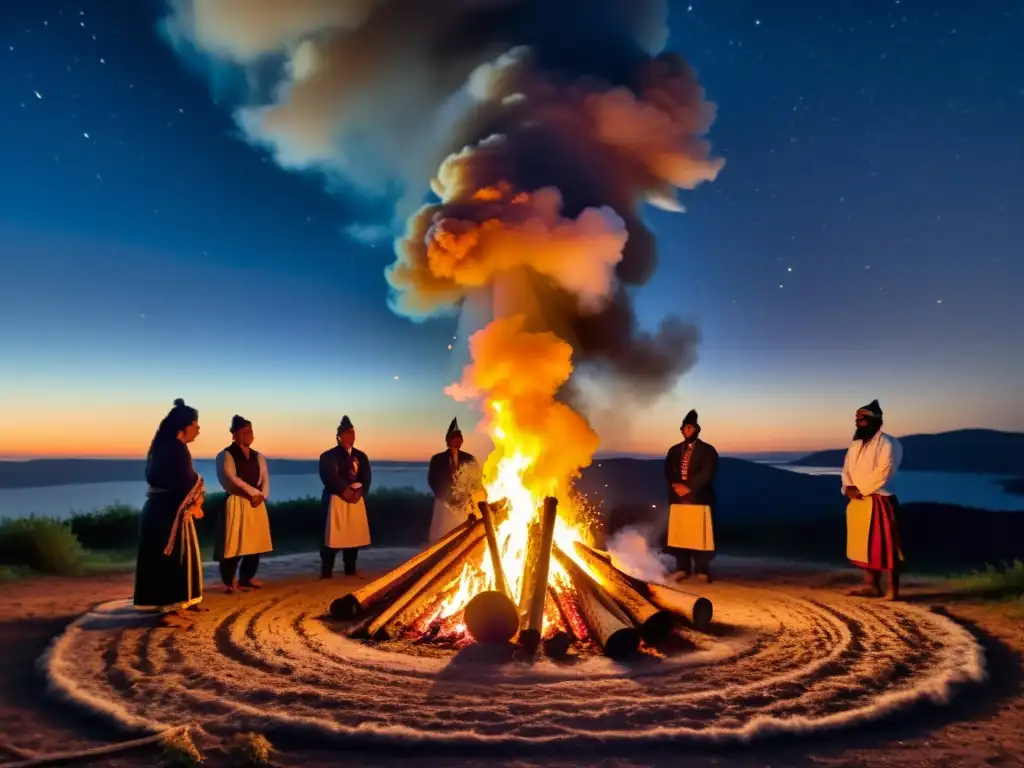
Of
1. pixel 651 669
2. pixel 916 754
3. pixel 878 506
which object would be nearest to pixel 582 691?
pixel 651 669

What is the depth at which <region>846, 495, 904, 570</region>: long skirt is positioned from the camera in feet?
27.8

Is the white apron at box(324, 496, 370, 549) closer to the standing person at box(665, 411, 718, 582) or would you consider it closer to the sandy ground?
the sandy ground

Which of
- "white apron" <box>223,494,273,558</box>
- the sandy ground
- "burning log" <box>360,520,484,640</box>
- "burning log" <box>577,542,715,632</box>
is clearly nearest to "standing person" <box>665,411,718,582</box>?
"burning log" <box>577,542,715,632</box>

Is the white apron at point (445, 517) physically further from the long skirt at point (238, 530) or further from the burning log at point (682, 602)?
the burning log at point (682, 602)

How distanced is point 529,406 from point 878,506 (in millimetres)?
4117

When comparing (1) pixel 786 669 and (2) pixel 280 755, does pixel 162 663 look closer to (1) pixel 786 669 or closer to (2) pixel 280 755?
(2) pixel 280 755

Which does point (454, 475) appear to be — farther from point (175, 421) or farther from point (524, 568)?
point (175, 421)

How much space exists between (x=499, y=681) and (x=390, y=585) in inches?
108

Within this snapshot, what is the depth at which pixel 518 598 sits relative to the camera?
741 cm

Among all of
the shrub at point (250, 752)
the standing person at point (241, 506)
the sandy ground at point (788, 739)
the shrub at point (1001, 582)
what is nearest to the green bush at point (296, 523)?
the standing person at point (241, 506)

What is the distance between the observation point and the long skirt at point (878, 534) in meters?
8.46

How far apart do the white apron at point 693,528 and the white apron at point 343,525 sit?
422cm

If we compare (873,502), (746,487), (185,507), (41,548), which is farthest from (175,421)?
(746,487)

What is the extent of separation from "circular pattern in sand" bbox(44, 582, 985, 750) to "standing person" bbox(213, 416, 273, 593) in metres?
1.74
